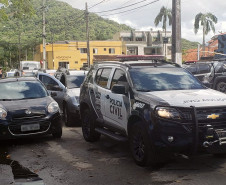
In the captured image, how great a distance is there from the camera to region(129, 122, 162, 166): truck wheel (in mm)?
5520

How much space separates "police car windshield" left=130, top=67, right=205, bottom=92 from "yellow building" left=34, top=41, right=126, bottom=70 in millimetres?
61827

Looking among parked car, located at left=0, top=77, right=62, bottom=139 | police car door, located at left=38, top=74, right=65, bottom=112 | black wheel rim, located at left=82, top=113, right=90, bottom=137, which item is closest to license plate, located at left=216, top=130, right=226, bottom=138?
black wheel rim, located at left=82, top=113, right=90, bottom=137

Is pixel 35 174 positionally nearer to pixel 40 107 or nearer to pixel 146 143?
pixel 146 143

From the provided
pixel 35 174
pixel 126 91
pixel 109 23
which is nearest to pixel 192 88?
pixel 126 91

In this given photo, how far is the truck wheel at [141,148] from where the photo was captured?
5.52 meters

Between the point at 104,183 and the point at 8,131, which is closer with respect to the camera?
the point at 104,183

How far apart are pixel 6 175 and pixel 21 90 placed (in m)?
3.58

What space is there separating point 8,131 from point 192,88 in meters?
4.01

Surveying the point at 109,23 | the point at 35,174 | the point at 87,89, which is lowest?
the point at 35,174

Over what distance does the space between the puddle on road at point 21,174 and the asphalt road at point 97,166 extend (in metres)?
0.02

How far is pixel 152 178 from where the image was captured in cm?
531

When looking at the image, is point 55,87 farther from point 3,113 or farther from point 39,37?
point 39,37

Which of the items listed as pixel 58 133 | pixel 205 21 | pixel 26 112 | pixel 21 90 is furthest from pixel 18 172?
pixel 205 21

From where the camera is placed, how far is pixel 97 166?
6105 millimetres
